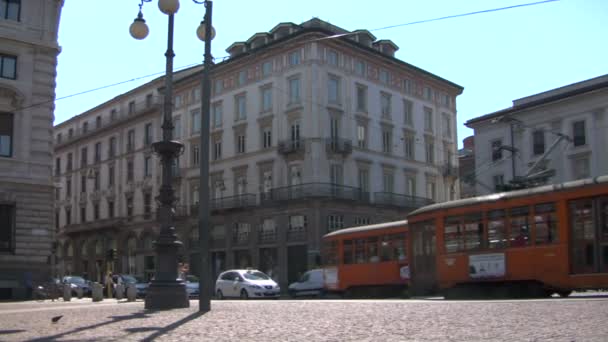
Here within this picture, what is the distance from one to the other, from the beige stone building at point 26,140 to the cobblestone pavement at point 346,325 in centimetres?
1880

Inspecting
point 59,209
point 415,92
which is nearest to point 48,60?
point 415,92

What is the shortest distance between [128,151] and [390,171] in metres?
25.3

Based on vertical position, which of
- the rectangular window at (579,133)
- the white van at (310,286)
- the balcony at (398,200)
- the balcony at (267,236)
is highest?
the rectangular window at (579,133)

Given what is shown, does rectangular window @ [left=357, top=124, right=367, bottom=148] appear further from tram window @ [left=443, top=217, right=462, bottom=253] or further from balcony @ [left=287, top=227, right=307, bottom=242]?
tram window @ [left=443, top=217, right=462, bottom=253]

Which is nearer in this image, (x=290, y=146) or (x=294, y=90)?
(x=290, y=146)

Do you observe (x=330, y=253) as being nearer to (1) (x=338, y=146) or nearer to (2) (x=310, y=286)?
(2) (x=310, y=286)

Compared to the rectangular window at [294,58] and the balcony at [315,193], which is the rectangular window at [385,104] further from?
the rectangular window at [294,58]

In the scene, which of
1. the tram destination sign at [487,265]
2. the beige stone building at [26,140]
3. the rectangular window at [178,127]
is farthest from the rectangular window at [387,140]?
the tram destination sign at [487,265]

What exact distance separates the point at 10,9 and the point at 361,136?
26.3 metres

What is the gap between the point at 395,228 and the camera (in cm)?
2527

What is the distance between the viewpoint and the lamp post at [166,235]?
619 inches

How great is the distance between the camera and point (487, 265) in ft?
65.9

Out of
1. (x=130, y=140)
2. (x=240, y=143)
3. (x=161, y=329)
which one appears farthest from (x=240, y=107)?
(x=161, y=329)

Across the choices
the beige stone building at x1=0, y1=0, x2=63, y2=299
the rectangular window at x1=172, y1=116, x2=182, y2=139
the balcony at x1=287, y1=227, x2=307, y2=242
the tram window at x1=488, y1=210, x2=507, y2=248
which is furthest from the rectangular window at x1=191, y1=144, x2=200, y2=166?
the tram window at x1=488, y1=210, x2=507, y2=248
